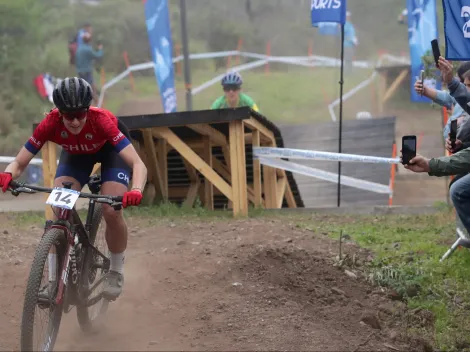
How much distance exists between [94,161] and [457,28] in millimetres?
3636

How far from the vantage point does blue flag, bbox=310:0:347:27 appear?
11.2 metres

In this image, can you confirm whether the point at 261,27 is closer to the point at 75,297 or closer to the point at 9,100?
the point at 9,100

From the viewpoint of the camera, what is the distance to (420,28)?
12695 millimetres

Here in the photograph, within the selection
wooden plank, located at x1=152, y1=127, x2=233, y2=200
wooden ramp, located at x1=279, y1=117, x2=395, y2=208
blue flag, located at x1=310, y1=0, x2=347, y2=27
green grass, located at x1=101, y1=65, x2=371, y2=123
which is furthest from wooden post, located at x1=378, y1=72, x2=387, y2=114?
wooden plank, located at x1=152, y1=127, x2=233, y2=200

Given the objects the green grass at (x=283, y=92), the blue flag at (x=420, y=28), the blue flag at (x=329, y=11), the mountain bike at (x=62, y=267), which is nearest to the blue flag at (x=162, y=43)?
the blue flag at (x=329, y=11)

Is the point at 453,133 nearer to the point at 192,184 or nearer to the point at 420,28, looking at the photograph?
the point at 192,184

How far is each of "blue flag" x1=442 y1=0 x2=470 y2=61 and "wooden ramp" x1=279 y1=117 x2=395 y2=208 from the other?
8067 millimetres

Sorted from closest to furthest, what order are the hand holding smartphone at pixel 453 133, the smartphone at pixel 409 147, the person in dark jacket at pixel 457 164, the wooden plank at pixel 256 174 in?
the smartphone at pixel 409 147 < the person in dark jacket at pixel 457 164 < the hand holding smartphone at pixel 453 133 < the wooden plank at pixel 256 174

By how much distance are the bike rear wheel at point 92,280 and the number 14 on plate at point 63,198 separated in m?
0.66

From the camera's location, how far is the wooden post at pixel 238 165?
948cm

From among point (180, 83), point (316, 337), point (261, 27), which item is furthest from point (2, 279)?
point (261, 27)

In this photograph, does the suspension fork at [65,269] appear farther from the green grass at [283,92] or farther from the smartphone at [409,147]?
the green grass at [283,92]

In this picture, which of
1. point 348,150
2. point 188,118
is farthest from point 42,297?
point 348,150

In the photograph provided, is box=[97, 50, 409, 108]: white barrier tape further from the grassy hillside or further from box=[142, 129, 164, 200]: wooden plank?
box=[142, 129, 164, 200]: wooden plank
